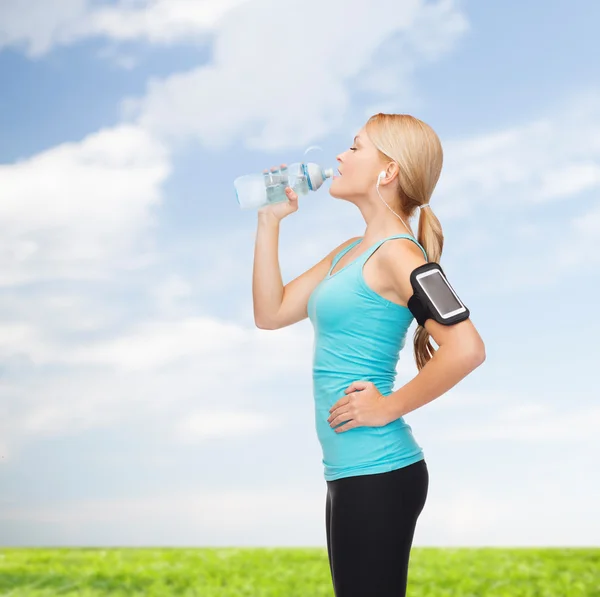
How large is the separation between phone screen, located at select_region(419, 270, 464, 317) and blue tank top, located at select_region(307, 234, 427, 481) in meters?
0.12

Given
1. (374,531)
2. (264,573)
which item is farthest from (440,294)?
(264,573)

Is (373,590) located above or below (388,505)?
below

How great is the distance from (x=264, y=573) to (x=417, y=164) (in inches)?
105

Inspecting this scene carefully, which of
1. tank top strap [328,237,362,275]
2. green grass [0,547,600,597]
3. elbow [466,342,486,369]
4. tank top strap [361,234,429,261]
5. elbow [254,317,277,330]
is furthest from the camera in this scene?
green grass [0,547,600,597]

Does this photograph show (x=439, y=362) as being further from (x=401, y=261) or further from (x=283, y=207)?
(x=283, y=207)

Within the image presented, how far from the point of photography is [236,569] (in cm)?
384

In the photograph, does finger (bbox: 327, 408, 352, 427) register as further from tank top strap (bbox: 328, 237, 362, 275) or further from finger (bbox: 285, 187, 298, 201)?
finger (bbox: 285, 187, 298, 201)

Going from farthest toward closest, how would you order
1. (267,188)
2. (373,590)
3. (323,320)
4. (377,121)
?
(267,188), (377,121), (323,320), (373,590)

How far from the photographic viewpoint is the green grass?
364cm

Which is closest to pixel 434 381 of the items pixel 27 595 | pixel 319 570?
pixel 319 570

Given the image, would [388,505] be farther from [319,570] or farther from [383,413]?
[319,570]

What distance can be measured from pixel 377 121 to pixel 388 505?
88 cm

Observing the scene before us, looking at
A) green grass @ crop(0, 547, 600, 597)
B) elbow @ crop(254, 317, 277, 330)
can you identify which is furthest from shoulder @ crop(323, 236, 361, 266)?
green grass @ crop(0, 547, 600, 597)

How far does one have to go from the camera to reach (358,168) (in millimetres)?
1794
